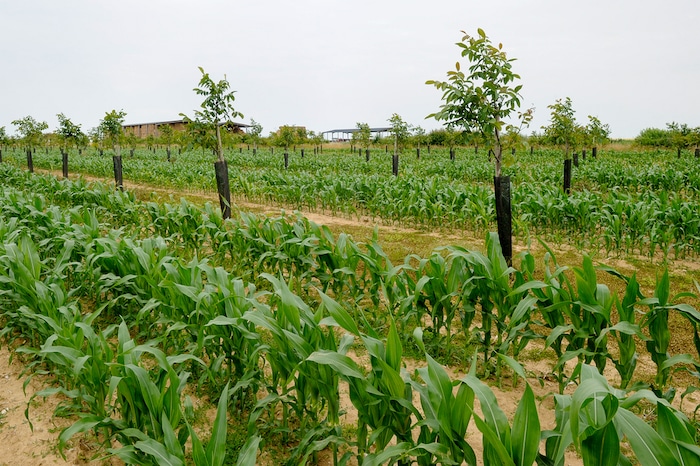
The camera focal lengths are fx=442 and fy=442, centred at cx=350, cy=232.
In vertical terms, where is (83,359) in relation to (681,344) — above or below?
above

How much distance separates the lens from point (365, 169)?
24.7 m

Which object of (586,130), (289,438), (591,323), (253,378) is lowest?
(289,438)

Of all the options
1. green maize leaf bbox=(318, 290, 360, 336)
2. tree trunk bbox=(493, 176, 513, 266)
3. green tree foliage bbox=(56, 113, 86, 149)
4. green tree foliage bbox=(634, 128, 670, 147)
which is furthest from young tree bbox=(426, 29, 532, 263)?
green tree foliage bbox=(634, 128, 670, 147)

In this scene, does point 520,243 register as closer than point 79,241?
No

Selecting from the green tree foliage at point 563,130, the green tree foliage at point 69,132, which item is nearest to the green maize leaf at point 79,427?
the green tree foliage at point 563,130

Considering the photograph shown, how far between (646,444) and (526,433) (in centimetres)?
42

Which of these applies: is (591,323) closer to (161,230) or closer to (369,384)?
(369,384)

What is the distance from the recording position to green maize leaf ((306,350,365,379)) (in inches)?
88.0

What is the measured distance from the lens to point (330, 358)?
2271 millimetres

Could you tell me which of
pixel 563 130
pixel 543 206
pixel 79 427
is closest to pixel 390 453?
pixel 79 427

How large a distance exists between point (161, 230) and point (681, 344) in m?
7.93

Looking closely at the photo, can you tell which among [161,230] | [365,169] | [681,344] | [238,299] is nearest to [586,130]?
[365,169]

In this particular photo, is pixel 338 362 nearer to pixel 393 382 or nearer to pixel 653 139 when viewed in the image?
pixel 393 382

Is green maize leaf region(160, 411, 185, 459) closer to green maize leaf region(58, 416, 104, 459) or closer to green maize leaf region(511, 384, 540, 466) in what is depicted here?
green maize leaf region(58, 416, 104, 459)
